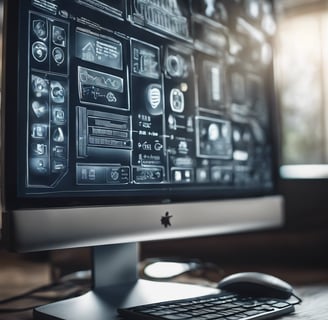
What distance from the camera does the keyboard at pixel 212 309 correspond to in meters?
0.56

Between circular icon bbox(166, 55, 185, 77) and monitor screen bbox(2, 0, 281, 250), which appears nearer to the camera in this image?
monitor screen bbox(2, 0, 281, 250)

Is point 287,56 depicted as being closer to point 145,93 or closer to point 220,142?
point 220,142

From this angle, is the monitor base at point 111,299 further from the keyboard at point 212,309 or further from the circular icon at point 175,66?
the circular icon at point 175,66

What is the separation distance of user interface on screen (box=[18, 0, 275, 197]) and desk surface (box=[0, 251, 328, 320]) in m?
0.20

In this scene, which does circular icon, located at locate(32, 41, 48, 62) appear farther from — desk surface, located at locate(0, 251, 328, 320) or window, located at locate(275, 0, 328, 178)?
window, located at locate(275, 0, 328, 178)

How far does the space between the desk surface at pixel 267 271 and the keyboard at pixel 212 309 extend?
27 mm

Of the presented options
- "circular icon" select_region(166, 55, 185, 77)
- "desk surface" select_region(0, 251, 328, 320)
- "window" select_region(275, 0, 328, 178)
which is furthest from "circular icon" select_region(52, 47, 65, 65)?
"window" select_region(275, 0, 328, 178)

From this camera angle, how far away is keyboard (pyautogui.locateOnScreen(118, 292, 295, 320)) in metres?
0.56

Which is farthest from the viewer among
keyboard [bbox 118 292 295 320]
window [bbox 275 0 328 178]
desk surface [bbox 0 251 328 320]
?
window [bbox 275 0 328 178]

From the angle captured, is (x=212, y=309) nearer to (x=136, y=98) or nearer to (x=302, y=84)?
(x=136, y=98)

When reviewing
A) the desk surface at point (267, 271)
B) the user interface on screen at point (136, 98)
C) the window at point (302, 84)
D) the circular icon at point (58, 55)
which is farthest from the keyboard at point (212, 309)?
the window at point (302, 84)

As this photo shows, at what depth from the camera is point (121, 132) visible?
69 cm

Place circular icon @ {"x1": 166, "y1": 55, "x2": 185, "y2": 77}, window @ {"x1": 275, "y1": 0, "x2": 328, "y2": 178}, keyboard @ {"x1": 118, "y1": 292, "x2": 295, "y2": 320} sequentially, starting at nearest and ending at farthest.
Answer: keyboard @ {"x1": 118, "y1": 292, "x2": 295, "y2": 320}, circular icon @ {"x1": 166, "y1": 55, "x2": 185, "y2": 77}, window @ {"x1": 275, "y1": 0, "x2": 328, "y2": 178}

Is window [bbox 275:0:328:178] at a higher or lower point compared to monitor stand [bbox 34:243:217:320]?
higher
